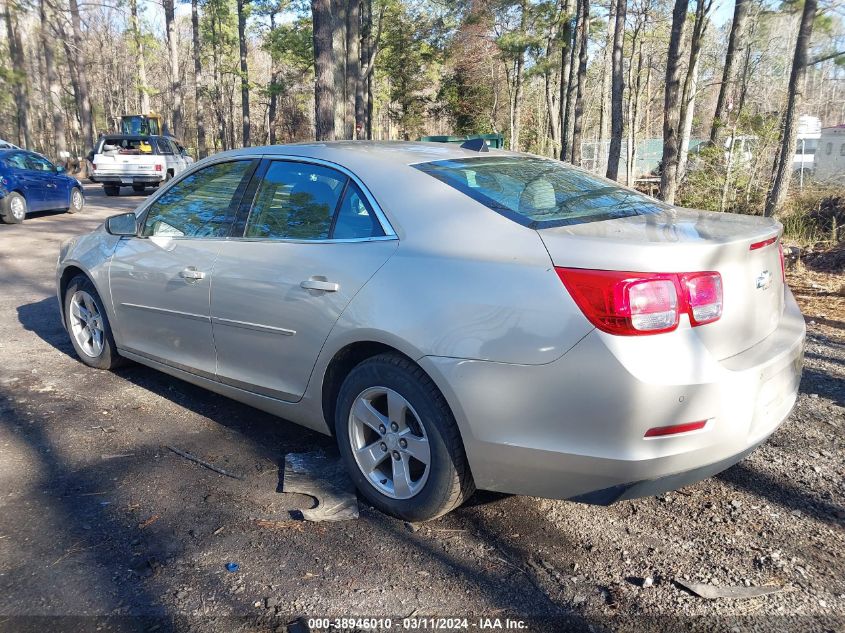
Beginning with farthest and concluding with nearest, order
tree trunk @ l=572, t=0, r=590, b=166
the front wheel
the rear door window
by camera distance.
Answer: tree trunk @ l=572, t=0, r=590, b=166
the front wheel
the rear door window

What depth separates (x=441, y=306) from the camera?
2.74 meters

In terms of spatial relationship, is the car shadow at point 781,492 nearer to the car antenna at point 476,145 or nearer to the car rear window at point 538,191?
the car rear window at point 538,191

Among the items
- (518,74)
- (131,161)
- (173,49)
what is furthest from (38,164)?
(518,74)

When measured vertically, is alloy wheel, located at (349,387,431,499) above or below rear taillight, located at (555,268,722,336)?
below

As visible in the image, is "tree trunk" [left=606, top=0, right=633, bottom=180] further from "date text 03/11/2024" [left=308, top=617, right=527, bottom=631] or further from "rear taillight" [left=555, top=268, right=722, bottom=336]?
"date text 03/11/2024" [left=308, top=617, right=527, bottom=631]

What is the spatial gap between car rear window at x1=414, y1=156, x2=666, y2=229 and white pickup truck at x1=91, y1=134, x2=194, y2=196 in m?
19.5

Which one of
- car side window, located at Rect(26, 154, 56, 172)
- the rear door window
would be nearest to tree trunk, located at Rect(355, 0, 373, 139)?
car side window, located at Rect(26, 154, 56, 172)

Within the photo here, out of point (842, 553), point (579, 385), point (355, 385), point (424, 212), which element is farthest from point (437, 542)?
point (842, 553)

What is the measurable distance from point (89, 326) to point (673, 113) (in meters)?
8.22

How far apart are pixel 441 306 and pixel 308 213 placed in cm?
114

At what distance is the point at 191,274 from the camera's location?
3904 mm

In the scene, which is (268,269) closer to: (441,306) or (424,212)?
(424,212)

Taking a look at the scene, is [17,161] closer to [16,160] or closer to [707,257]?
[16,160]

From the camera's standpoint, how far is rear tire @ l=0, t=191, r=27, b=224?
13.7 m
